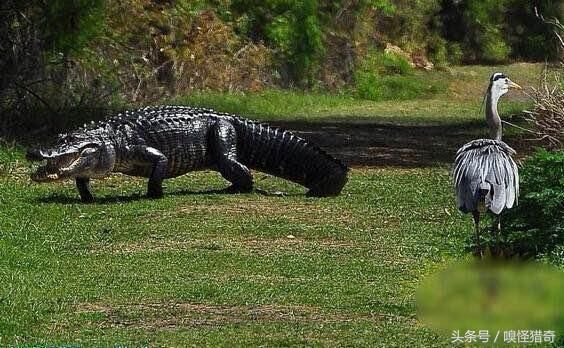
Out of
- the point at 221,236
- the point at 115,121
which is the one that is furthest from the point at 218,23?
the point at 221,236

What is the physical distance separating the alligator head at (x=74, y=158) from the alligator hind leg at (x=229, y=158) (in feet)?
4.00

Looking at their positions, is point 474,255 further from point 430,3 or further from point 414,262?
point 430,3

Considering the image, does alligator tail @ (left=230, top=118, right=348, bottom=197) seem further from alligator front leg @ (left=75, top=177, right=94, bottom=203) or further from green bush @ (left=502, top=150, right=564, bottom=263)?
green bush @ (left=502, top=150, right=564, bottom=263)

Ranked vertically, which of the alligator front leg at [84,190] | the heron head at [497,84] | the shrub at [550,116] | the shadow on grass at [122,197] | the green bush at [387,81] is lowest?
the green bush at [387,81]

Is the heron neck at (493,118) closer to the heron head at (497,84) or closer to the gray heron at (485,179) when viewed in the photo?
the heron head at (497,84)

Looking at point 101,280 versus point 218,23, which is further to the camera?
point 218,23

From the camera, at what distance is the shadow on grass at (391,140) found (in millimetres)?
18172

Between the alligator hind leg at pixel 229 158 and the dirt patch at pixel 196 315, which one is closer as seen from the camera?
the dirt patch at pixel 196 315

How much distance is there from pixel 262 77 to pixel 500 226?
1838cm

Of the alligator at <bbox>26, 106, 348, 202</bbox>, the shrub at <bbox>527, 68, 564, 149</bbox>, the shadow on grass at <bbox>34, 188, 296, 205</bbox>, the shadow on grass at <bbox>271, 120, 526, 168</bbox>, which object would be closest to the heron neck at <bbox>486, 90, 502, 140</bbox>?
the shrub at <bbox>527, 68, 564, 149</bbox>

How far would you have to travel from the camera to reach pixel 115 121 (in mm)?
13688

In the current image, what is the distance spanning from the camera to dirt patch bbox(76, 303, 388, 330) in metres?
8.05

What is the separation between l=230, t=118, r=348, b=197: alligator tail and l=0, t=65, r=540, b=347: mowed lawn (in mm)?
238

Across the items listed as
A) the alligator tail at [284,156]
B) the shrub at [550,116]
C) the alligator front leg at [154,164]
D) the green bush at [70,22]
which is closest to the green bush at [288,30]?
the green bush at [70,22]
